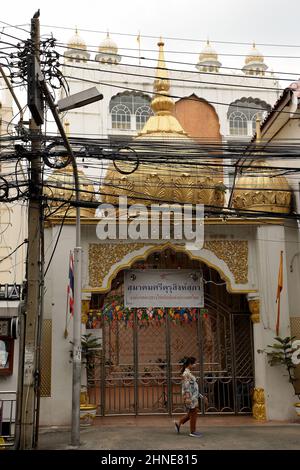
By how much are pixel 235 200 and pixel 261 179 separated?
75 centimetres

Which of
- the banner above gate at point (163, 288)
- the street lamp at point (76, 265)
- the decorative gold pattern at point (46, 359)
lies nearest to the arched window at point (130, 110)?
the banner above gate at point (163, 288)

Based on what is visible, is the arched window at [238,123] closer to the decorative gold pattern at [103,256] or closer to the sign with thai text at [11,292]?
the decorative gold pattern at [103,256]

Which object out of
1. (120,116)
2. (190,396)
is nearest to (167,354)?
(190,396)

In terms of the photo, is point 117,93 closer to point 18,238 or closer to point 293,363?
point 18,238

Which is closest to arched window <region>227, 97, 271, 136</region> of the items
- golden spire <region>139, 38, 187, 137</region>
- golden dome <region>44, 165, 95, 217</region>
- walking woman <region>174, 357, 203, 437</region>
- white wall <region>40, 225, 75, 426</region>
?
golden spire <region>139, 38, 187, 137</region>

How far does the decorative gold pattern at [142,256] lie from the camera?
12.7 meters

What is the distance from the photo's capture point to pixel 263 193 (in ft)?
43.8

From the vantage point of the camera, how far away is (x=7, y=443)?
30.7ft

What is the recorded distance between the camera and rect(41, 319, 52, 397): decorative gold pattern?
12.1 meters

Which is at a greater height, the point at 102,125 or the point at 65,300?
the point at 102,125

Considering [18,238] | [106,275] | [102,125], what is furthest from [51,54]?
[102,125]

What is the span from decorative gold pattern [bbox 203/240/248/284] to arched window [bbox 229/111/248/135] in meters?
20.2

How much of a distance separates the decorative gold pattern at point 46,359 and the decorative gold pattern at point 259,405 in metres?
4.25
